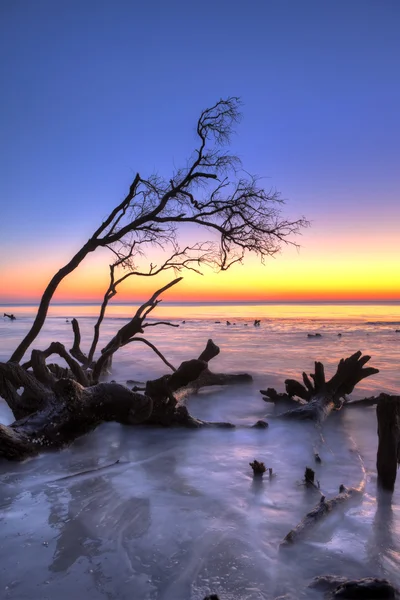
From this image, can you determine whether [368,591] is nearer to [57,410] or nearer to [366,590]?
[366,590]

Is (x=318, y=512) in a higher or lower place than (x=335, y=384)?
lower

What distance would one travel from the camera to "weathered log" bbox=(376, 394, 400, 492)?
4.44m

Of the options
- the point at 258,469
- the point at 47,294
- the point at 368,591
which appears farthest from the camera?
the point at 47,294

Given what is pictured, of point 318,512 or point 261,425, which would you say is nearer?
point 318,512

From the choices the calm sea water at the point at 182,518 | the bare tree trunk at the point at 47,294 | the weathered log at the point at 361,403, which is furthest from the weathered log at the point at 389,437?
the bare tree trunk at the point at 47,294

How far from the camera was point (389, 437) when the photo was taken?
4516 millimetres

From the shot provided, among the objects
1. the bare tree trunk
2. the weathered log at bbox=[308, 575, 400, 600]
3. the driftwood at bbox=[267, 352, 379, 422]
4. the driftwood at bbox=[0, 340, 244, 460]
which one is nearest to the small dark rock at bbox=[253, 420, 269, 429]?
the driftwood at bbox=[267, 352, 379, 422]

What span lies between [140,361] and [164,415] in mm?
9842

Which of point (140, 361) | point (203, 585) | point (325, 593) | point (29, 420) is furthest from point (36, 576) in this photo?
point (140, 361)

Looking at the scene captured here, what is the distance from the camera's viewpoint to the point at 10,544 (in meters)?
3.06

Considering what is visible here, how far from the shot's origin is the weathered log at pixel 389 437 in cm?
444

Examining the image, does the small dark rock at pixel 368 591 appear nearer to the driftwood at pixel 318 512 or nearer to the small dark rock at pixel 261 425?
the driftwood at pixel 318 512

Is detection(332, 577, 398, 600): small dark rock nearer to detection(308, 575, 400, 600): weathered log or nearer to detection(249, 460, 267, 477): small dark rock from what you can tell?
detection(308, 575, 400, 600): weathered log

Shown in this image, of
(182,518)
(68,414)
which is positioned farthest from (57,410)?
(182,518)
